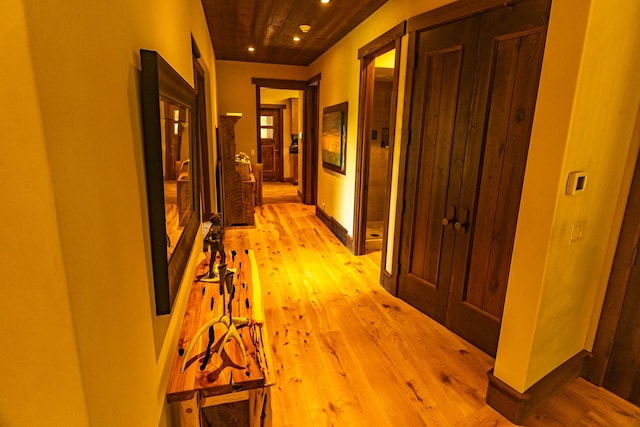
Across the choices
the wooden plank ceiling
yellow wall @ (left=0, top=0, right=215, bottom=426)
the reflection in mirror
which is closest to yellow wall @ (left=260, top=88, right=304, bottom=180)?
the wooden plank ceiling

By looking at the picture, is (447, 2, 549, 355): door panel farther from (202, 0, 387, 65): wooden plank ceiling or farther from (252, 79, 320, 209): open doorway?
(252, 79, 320, 209): open doorway

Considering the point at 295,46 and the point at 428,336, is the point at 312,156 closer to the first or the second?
the point at 295,46

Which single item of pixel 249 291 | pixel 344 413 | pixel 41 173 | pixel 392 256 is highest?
pixel 41 173

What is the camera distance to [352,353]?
95.3 inches

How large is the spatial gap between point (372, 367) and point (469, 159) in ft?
5.14

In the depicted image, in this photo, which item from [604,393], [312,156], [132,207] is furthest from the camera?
[312,156]

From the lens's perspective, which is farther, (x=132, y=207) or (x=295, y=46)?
(x=295, y=46)

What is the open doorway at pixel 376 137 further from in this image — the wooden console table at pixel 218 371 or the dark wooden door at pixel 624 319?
the wooden console table at pixel 218 371

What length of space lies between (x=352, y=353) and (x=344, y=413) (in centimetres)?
54

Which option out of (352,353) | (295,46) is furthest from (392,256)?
(295,46)

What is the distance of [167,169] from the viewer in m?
1.25

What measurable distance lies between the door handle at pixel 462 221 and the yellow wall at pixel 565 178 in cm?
66

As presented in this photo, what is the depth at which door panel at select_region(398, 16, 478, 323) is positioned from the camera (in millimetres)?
2408

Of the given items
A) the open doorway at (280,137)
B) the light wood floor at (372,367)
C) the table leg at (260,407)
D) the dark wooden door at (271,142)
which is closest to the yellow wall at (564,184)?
the light wood floor at (372,367)
